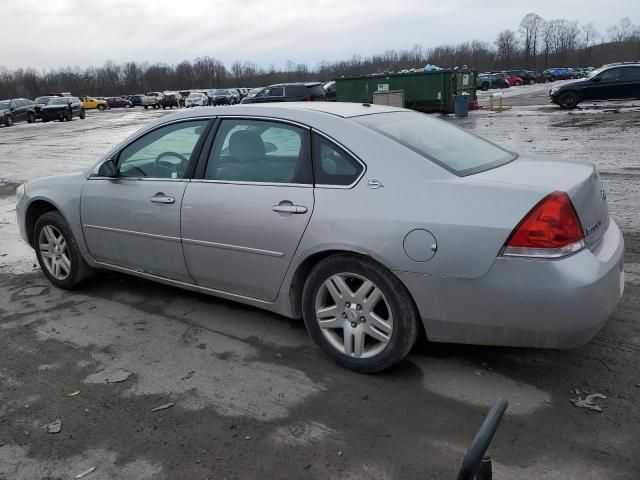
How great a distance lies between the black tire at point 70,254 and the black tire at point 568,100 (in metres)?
23.8

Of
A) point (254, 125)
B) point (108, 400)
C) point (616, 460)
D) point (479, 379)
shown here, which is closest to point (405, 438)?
point (479, 379)

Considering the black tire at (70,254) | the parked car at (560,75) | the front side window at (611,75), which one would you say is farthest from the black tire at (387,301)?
the parked car at (560,75)

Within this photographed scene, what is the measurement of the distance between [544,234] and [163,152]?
2.79m

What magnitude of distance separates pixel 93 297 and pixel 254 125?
7.30 feet

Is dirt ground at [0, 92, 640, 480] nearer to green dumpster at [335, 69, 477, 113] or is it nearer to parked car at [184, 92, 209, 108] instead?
green dumpster at [335, 69, 477, 113]

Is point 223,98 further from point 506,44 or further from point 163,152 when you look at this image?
point 506,44

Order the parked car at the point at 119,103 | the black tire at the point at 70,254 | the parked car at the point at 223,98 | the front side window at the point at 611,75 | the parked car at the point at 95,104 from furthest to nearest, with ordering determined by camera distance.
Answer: the parked car at the point at 119,103
the parked car at the point at 95,104
the parked car at the point at 223,98
the front side window at the point at 611,75
the black tire at the point at 70,254

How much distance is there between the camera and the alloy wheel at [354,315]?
10.5ft

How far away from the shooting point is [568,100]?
24.3 m

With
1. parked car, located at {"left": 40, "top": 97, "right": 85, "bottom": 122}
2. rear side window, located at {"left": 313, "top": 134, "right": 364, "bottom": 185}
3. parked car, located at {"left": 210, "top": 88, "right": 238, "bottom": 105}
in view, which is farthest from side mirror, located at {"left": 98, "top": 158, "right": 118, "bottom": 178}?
parked car, located at {"left": 210, "top": 88, "right": 238, "bottom": 105}

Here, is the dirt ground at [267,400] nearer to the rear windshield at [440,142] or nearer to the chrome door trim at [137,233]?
the chrome door trim at [137,233]

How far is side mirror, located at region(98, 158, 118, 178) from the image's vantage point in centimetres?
438

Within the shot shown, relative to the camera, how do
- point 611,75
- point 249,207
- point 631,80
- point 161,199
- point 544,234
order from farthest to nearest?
point 611,75 → point 631,80 → point 161,199 → point 249,207 → point 544,234

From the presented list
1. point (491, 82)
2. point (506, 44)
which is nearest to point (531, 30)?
point (506, 44)
